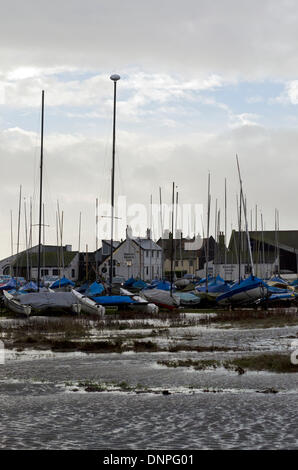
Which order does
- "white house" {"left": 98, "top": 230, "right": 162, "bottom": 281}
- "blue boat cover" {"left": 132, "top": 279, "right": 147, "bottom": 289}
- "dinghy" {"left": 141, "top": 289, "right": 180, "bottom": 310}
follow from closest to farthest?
1. "dinghy" {"left": 141, "top": 289, "right": 180, "bottom": 310}
2. "blue boat cover" {"left": 132, "top": 279, "right": 147, "bottom": 289}
3. "white house" {"left": 98, "top": 230, "right": 162, "bottom": 281}

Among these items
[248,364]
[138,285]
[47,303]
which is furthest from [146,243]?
[248,364]

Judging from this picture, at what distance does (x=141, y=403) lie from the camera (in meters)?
18.4

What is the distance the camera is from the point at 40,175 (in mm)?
62656

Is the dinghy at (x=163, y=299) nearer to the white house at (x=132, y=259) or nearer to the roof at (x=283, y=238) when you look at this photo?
the white house at (x=132, y=259)

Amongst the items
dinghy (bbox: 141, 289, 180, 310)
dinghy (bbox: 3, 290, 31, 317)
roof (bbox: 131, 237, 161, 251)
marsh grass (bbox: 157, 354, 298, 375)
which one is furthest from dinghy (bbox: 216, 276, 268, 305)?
roof (bbox: 131, 237, 161, 251)

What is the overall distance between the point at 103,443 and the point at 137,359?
14.5 m

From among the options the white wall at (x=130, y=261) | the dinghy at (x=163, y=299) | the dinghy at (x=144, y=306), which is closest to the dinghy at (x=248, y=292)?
the dinghy at (x=163, y=299)

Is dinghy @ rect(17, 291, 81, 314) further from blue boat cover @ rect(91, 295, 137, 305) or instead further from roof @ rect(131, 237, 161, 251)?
roof @ rect(131, 237, 161, 251)

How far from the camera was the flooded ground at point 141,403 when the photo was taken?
1424cm

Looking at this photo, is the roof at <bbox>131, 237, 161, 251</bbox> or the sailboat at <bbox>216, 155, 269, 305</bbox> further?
the roof at <bbox>131, 237, 161, 251</bbox>

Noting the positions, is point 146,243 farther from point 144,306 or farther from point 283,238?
point 144,306

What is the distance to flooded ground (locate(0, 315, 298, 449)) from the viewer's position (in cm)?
1424

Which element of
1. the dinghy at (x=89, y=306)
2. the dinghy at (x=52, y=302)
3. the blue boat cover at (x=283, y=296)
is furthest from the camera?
the blue boat cover at (x=283, y=296)
